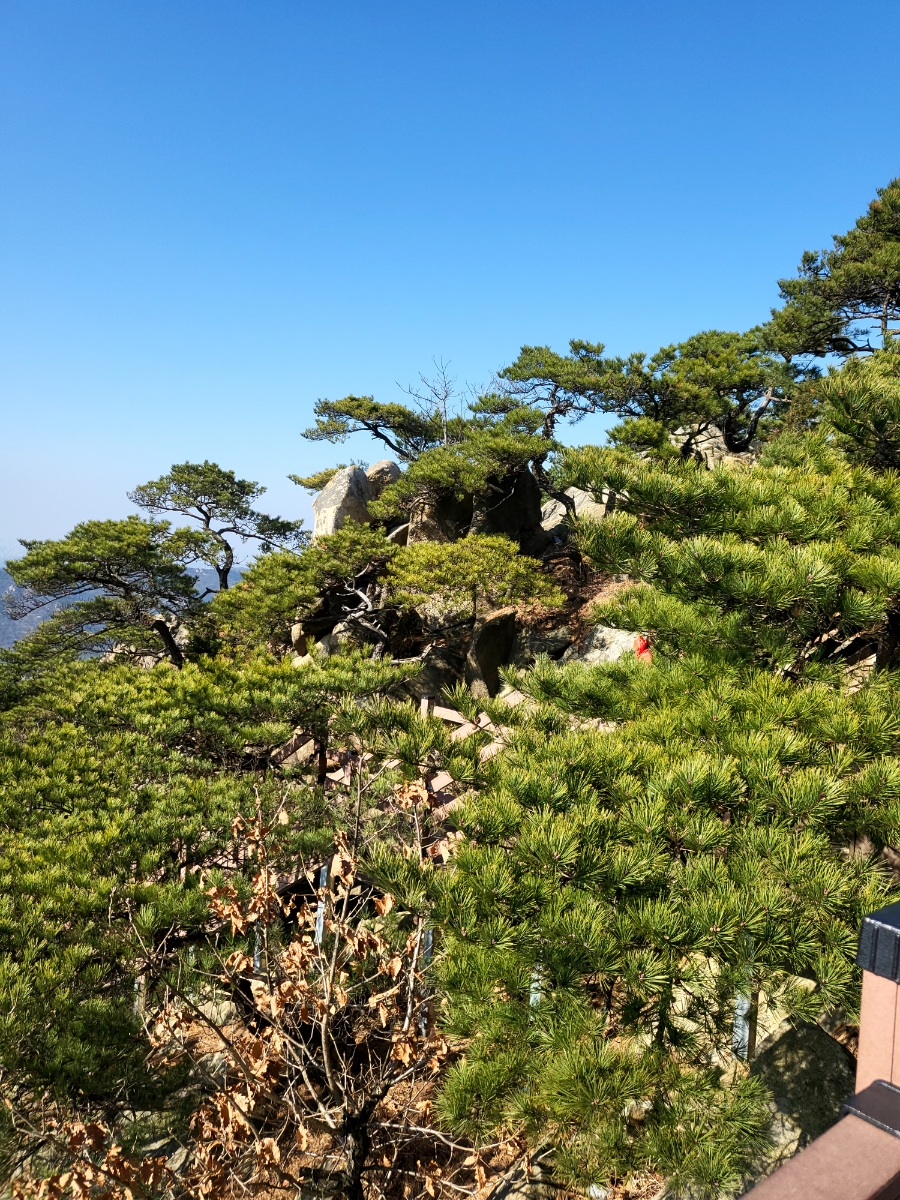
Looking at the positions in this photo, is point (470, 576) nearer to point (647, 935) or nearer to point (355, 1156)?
point (355, 1156)

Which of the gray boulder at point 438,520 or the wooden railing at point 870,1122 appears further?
the gray boulder at point 438,520

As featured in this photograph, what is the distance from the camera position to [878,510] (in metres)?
3.38

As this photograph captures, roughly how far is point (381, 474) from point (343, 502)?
1.95 metres

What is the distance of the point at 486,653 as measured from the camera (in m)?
11.7

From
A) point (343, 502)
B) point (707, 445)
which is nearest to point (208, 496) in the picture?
point (343, 502)

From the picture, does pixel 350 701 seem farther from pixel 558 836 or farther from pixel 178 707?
pixel 178 707

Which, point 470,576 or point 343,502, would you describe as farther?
point 343,502

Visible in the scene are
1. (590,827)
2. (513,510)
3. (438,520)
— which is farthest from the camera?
(513,510)

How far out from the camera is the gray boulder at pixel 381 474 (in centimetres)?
1597

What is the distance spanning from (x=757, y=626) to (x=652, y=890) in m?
1.64

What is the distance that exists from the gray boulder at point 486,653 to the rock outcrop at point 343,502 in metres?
4.15

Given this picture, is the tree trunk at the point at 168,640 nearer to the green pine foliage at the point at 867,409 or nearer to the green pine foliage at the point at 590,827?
the green pine foliage at the point at 590,827

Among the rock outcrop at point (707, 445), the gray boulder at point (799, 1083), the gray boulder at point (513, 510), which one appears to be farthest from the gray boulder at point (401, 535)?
the gray boulder at point (799, 1083)

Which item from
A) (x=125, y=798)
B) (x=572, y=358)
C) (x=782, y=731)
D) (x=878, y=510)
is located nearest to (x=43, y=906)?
(x=125, y=798)
